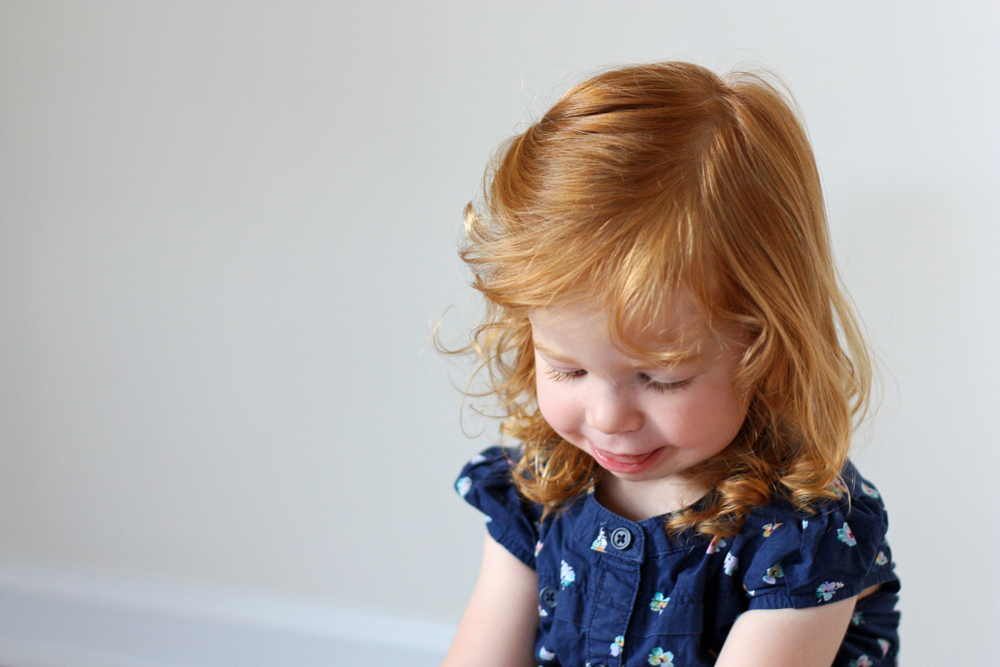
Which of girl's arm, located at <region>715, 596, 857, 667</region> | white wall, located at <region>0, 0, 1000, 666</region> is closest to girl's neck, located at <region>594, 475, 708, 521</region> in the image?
girl's arm, located at <region>715, 596, 857, 667</region>

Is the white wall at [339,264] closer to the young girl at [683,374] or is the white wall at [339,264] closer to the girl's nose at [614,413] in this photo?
the young girl at [683,374]

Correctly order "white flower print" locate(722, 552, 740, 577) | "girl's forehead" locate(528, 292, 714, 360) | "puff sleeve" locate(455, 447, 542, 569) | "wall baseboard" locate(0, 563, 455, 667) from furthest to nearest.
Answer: "wall baseboard" locate(0, 563, 455, 667) < "puff sleeve" locate(455, 447, 542, 569) < "white flower print" locate(722, 552, 740, 577) < "girl's forehead" locate(528, 292, 714, 360)

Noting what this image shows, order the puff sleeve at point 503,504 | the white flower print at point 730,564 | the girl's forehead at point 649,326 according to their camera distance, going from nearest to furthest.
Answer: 1. the girl's forehead at point 649,326
2. the white flower print at point 730,564
3. the puff sleeve at point 503,504

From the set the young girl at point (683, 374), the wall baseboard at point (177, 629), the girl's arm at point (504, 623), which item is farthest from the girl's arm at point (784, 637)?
the wall baseboard at point (177, 629)

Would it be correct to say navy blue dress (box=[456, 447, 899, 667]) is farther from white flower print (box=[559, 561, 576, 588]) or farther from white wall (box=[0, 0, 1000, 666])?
white wall (box=[0, 0, 1000, 666])

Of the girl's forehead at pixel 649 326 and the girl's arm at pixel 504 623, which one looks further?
the girl's arm at pixel 504 623

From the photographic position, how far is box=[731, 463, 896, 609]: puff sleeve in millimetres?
664

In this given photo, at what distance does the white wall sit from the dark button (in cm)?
39

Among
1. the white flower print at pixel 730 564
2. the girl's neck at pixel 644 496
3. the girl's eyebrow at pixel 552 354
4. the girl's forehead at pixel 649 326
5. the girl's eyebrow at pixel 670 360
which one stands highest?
the girl's forehead at pixel 649 326

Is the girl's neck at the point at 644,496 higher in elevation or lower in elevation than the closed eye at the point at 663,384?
lower

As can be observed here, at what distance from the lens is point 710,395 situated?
63cm

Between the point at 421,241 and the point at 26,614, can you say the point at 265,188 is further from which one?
the point at 26,614

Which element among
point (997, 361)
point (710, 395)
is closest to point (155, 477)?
point (710, 395)

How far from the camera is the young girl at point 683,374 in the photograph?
590 mm
